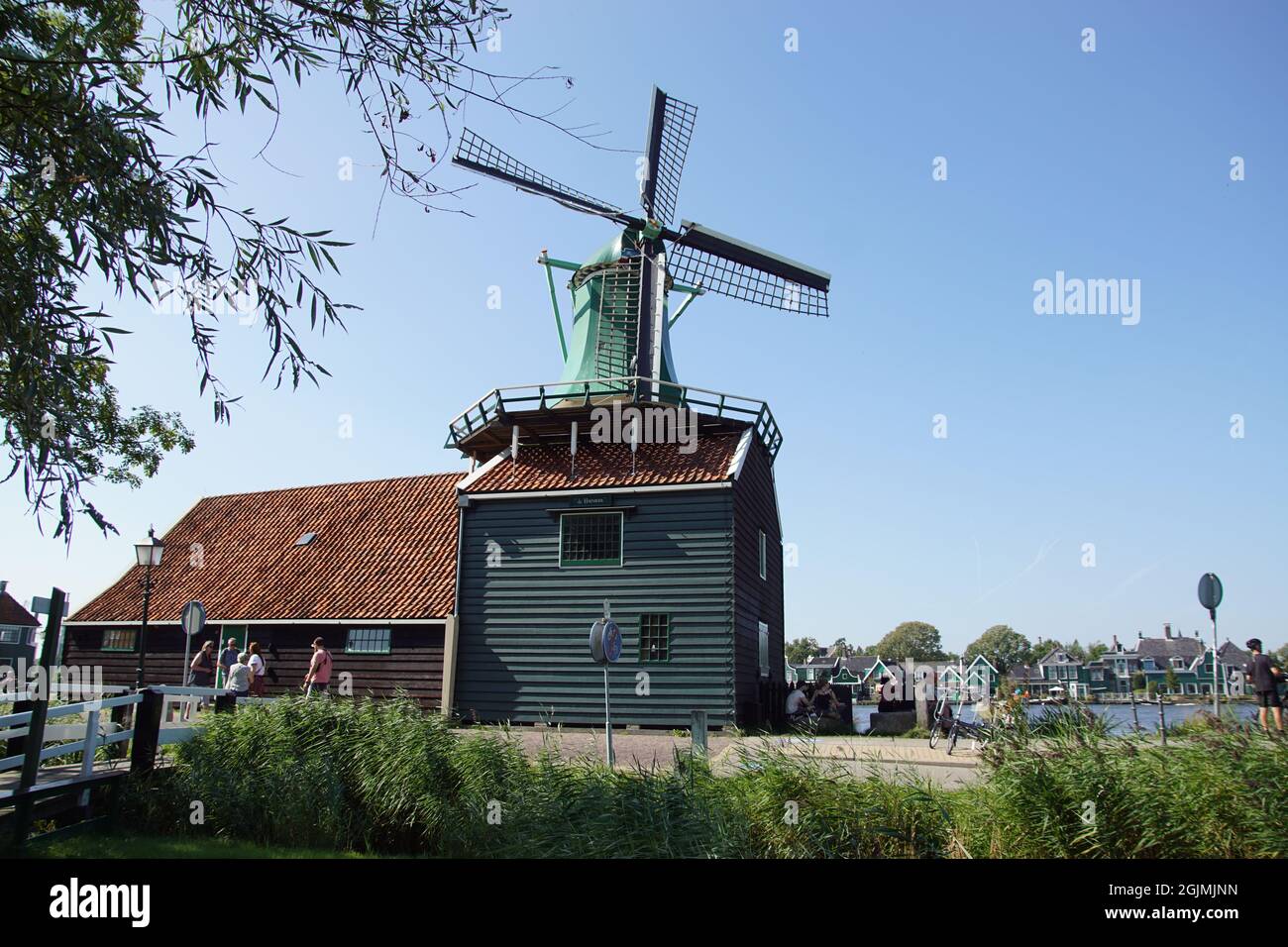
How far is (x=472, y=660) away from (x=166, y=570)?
11.4 metres

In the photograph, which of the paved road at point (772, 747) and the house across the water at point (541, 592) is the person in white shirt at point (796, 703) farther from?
the paved road at point (772, 747)

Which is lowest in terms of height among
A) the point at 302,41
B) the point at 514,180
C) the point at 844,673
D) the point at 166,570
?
the point at 844,673

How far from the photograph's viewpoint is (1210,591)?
10383 mm

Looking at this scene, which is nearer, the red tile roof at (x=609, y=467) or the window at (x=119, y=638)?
the red tile roof at (x=609, y=467)

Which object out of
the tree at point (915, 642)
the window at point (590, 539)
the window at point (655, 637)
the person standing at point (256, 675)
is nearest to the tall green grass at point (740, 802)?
the person standing at point (256, 675)

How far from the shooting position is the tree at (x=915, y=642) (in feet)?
418

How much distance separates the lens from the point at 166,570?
25.2 m

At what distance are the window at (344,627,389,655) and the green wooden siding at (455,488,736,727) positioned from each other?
2.14 m

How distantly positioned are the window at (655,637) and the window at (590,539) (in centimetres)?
146

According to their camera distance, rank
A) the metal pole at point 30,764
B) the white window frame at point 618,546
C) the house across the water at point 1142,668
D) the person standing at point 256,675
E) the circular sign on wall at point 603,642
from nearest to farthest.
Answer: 1. the metal pole at point 30,764
2. the circular sign on wall at point 603,642
3. the person standing at point 256,675
4. the white window frame at point 618,546
5. the house across the water at point 1142,668

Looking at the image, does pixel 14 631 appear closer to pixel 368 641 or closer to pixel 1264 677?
pixel 368 641
